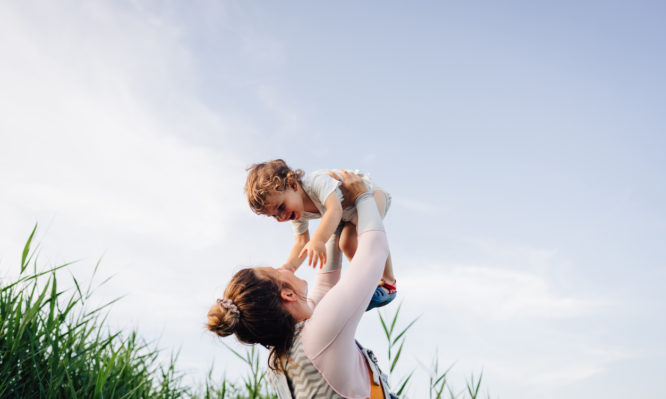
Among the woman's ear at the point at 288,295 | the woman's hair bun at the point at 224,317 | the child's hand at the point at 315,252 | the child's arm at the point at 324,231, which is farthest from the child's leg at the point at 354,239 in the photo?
the woman's hair bun at the point at 224,317

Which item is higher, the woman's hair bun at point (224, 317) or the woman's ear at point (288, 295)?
the woman's ear at point (288, 295)

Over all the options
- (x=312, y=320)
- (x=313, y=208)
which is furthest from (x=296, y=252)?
(x=312, y=320)

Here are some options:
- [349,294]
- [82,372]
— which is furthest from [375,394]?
[82,372]

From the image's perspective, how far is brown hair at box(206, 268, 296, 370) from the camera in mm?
2291

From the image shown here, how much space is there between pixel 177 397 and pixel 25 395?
1.31 meters

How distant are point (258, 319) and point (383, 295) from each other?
1109 millimetres

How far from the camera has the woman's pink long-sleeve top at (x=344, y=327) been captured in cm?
208

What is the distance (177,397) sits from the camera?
4.26 meters

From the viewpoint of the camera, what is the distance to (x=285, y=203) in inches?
142

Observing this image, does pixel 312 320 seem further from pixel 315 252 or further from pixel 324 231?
pixel 324 231

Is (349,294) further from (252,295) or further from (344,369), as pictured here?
(252,295)

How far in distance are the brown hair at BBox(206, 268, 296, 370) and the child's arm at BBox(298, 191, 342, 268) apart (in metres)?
0.64

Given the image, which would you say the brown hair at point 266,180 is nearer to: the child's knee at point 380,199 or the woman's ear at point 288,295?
the child's knee at point 380,199

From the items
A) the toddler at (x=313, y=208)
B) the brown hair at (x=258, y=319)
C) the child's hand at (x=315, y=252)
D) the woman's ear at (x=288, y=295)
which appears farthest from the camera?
the toddler at (x=313, y=208)
